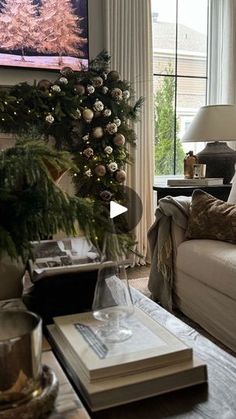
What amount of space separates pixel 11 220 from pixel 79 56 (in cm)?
311

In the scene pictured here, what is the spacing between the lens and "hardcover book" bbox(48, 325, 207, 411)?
2.48ft

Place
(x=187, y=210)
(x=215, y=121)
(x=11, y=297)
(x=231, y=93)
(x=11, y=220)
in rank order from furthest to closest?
1. (x=231, y=93)
2. (x=215, y=121)
3. (x=187, y=210)
4. (x=11, y=297)
5. (x=11, y=220)

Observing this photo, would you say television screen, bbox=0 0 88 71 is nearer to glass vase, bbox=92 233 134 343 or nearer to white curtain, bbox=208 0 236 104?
white curtain, bbox=208 0 236 104

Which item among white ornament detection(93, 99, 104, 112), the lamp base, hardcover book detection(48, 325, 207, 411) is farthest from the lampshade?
hardcover book detection(48, 325, 207, 411)

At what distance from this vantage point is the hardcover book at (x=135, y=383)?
2.48ft

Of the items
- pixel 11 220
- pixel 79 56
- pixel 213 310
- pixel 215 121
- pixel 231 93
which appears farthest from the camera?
pixel 231 93

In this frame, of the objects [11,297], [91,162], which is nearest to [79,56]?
[91,162]

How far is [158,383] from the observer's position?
79 cm

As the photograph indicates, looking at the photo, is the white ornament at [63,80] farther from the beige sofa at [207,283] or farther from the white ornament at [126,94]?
the beige sofa at [207,283]

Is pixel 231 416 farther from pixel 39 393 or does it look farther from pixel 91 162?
pixel 91 162

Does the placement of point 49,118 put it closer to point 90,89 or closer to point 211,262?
point 90,89

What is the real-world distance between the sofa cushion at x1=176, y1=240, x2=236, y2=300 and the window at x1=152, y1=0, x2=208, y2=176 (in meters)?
1.92

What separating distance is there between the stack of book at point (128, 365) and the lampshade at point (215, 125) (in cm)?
249

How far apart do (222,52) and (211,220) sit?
2417mm
